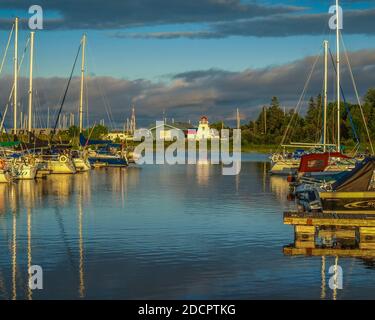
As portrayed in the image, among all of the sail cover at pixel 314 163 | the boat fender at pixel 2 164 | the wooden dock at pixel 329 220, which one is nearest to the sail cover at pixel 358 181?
the wooden dock at pixel 329 220

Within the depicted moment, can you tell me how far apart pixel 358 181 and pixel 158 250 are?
31.9ft

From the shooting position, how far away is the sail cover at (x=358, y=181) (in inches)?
1221

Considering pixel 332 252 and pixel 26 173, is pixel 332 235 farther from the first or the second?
pixel 26 173

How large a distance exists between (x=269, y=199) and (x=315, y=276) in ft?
84.5

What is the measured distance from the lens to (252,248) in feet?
89.1

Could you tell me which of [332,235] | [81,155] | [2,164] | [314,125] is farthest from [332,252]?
[314,125]

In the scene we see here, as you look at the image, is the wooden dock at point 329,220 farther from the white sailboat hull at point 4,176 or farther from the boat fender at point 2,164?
the white sailboat hull at point 4,176

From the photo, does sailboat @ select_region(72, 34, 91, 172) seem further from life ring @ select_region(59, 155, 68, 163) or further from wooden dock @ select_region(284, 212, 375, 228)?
wooden dock @ select_region(284, 212, 375, 228)

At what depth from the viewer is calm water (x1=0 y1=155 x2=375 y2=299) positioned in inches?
798

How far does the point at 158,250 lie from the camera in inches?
1046

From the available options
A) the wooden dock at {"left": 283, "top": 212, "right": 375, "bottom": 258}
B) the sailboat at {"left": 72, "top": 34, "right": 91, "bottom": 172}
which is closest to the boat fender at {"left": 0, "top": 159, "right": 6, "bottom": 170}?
the sailboat at {"left": 72, "top": 34, "right": 91, "bottom": 172}

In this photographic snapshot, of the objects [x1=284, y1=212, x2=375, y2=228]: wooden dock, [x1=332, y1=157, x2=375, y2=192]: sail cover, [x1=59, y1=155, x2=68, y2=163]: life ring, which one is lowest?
[x1=284, y1=212, x2=375, y2=228]: wooden dock

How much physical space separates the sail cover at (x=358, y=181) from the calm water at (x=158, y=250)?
2973mm

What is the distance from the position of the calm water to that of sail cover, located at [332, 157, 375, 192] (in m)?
2.97
